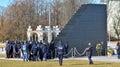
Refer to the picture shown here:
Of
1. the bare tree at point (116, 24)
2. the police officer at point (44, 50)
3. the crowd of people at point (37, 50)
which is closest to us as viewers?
the crowd of people at point (37, 50)

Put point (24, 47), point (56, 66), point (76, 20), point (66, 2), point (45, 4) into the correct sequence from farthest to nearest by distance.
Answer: point (45, 4) < point (66, 2) < point (76, 20) < point (24, 47) < point (56, 66)

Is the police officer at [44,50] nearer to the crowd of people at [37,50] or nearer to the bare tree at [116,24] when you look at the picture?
the crowd of people at [37,50]

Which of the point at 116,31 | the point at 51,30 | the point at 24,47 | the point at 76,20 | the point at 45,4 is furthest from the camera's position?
the point at 45,4

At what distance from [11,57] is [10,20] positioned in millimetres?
52208

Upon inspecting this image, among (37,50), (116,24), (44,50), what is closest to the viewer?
(37,50)

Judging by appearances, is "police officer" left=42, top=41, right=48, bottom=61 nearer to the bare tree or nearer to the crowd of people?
the crowd of people

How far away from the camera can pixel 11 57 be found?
41.1 meters

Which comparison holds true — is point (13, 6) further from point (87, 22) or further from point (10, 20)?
point (87, 22)

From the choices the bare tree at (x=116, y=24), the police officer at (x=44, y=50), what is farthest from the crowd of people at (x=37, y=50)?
the bare tree at (x=116, y=24)

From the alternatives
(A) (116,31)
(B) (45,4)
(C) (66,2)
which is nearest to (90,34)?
(A) (116,31)

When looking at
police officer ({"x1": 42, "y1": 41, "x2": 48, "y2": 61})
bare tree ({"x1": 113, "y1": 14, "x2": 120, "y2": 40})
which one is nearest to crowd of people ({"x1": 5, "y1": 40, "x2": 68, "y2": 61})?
police officer ({"x1": 42, "y1": 41, "x2": 48, "y2": 61})

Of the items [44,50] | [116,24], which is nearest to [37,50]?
[44,50]

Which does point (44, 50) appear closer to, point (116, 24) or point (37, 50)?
point (37, 50)

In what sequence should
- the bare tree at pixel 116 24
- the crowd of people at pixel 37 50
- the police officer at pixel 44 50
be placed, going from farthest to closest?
1. the bare tree at pixel 116 24
2. the police officer at pixel 44 50
3. the crowd of people at pixel 37 50
